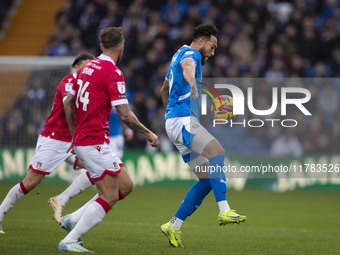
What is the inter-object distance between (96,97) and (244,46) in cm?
1232

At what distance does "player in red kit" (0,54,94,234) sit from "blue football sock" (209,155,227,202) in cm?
224

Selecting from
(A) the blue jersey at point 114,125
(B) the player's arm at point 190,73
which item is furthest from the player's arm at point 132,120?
(A) the blue jersey at point 114,125

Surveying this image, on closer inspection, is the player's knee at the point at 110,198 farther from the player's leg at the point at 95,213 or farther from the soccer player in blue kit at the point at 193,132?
the soccer player in blue kit at the point at 193,132

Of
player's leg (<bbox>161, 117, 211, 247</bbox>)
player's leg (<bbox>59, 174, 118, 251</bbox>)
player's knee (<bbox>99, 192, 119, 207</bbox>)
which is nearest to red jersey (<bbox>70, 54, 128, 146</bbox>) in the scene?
player's leg (<bbox>59, 174, 118, 251</bbox>)

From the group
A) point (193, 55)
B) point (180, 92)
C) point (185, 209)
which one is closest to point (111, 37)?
point (193, 55)

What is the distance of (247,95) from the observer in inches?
675

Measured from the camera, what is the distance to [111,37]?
6.96 meters

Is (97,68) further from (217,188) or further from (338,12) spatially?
(338,12)

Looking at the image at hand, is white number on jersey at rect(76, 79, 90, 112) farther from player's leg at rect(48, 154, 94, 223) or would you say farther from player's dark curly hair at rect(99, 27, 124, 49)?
player's leg at rect(48, 154, 94, 223)

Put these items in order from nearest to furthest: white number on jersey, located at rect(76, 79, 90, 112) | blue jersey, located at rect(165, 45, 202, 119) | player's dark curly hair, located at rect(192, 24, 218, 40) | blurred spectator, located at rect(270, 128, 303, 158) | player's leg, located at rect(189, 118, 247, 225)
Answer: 1. white number on jersey, located at rect(76, 79, 90, 112)
2. player's leg, located at rect(189, 118, 247, 225)
3. blue jersey, located at rect(165, 45, 202, 119)
4. player's dark curly hair, located at rect(192, 24, 218, 40)
5. blurred spectator, located at rect(270, 128, 303, 158)

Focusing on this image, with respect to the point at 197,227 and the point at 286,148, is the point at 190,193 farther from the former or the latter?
the point at 286,148

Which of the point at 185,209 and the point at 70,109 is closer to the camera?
the point at 70,109

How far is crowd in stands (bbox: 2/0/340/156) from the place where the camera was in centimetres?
1666

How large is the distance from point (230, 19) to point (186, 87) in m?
11.9
